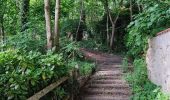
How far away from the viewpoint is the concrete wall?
266 inches

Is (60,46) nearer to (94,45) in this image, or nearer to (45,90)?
(45,90)

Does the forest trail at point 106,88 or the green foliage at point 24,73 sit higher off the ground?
the green foliage at point 24,73

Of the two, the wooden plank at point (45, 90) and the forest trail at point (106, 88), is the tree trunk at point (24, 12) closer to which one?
the forest trail at point (106, 88)

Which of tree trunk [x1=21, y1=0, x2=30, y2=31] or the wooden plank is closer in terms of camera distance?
the wooden plank

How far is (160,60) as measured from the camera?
7914 mm

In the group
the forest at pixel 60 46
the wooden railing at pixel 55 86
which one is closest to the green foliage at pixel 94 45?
the forest at pixel 60 46

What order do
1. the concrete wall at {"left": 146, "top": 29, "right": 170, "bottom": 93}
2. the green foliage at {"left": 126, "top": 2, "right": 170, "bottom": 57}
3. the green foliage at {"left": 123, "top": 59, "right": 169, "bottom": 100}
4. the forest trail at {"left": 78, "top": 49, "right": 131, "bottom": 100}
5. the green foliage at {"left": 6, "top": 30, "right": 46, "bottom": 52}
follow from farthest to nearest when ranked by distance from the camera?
1. the green foliage at {"left": 6, "top": 30, "right": 46, "bottom": 52}
2. the forest trail at {"left": 78, "top": 49, "right": 131, "bottom": 100}
3. the green foliage at {"left": 126, "top": 2, "right": 170, "bottom": 57}
4. the green foliage at {"left": 123, "top": 59, "right": 169, "bottom": 100}
5. the concrete wall at {"left": 146, "top": 29, "right": 170, "bottom": 93}

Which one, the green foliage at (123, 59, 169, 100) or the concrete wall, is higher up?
the concrete wall

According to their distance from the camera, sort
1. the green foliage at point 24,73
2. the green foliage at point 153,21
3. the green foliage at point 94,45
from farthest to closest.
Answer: the green foliage at point 94,45
the green foliage at point 153,21
the green foliage at point 24,73

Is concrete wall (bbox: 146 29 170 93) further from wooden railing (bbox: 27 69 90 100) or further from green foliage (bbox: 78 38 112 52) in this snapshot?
green foliage (bbox: 78 38 112 52)

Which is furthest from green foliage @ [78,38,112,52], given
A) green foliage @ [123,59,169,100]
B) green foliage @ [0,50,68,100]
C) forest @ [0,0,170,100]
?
green foliage @ [0,50,68,100]

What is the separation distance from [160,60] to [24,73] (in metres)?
3.67

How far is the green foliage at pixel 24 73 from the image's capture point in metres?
5.05

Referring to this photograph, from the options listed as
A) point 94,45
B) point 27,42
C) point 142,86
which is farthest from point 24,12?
point 94,45
